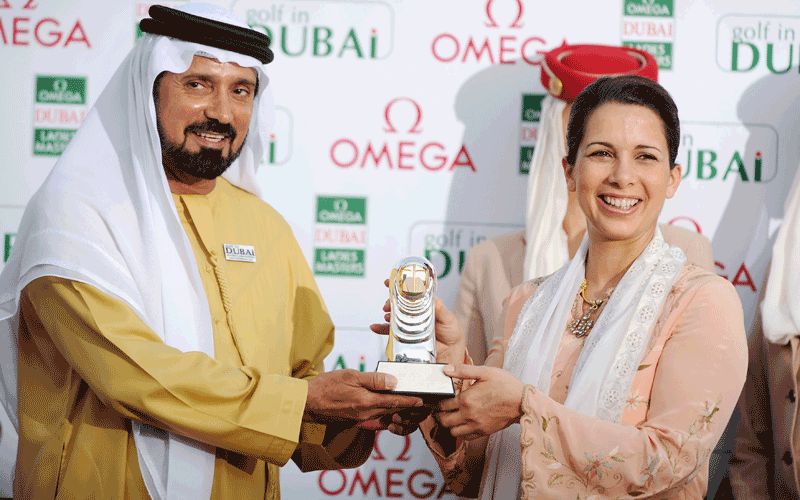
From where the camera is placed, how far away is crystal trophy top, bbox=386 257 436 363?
1.77 metres

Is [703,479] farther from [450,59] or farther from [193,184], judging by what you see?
[450,59]

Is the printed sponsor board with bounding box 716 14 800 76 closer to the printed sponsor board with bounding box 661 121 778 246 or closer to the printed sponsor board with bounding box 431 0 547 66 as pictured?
the printed sponsor board with bounding box 661 121 778 246

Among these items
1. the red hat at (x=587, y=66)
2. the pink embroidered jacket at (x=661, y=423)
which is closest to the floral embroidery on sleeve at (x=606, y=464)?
the pink embroidered jacket at (x=661, y=423)

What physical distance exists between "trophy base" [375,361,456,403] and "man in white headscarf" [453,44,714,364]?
1167mm

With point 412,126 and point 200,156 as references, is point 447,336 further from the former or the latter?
point 412,126

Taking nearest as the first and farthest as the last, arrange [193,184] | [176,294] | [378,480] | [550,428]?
[550,428] → [176,294] → [193,184] → [378,480]

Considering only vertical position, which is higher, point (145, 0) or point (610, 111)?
point (145, 0)

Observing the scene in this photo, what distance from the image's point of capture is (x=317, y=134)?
327cm

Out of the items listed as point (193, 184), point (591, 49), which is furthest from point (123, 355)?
point (591, 49)

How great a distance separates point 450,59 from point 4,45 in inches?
73.0

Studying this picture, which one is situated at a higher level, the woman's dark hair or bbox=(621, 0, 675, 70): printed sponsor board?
bbox=(621, 0, 675, 70): printed sponsor board

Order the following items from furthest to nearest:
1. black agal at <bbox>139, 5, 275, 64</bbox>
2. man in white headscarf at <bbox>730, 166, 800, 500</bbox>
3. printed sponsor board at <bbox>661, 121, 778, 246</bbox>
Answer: printed sponsor board at <bbox>661, 121, 778, 246</bbox>, man in white headscarf at <bbox>730, 166, 800, 500</bbox>, black agal at <bbox>139, 5, 275, 64</bbox>

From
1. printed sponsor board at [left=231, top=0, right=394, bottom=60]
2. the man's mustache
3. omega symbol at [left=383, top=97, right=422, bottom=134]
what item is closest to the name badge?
the man's mustache

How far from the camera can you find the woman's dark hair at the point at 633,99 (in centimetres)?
186
